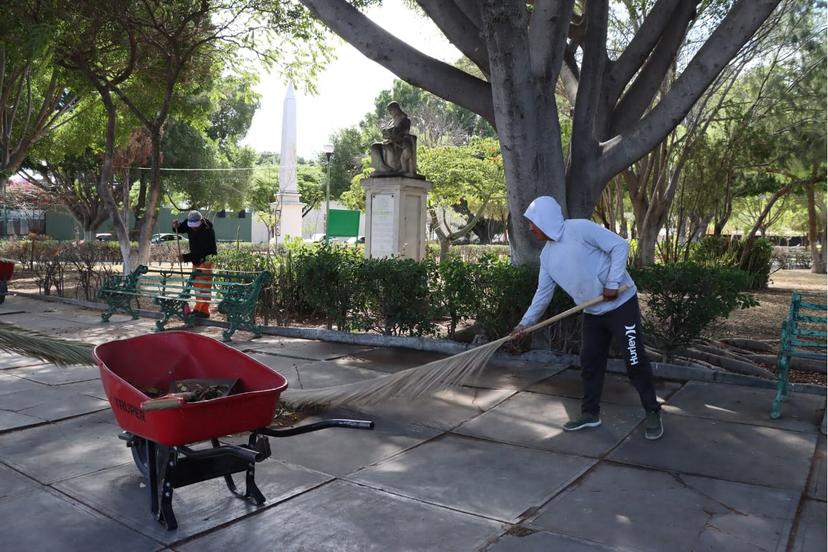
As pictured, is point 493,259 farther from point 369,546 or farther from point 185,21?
point 185,21

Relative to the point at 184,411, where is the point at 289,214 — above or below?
above

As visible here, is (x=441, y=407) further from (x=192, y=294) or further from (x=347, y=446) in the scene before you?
(x=192, y=294)

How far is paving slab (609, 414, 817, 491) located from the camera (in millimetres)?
4016

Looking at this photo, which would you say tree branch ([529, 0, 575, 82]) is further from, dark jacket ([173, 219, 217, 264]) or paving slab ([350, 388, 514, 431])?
dark jacket ([173, 219, 217, 264])

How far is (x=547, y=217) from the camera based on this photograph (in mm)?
4801

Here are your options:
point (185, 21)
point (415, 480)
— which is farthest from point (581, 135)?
point (185, 21)

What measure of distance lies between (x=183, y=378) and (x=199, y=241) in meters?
6.90

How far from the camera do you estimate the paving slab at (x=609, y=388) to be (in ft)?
18.6

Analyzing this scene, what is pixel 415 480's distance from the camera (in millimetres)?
3967

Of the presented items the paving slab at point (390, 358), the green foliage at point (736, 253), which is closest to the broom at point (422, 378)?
the paving slab at point (390, 358)

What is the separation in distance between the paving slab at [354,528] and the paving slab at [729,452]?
1.42 m

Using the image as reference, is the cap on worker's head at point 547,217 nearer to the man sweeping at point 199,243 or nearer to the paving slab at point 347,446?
the paving slab at point 347,446

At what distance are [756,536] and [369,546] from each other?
5.89ft

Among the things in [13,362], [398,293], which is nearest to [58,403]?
[13,362]
